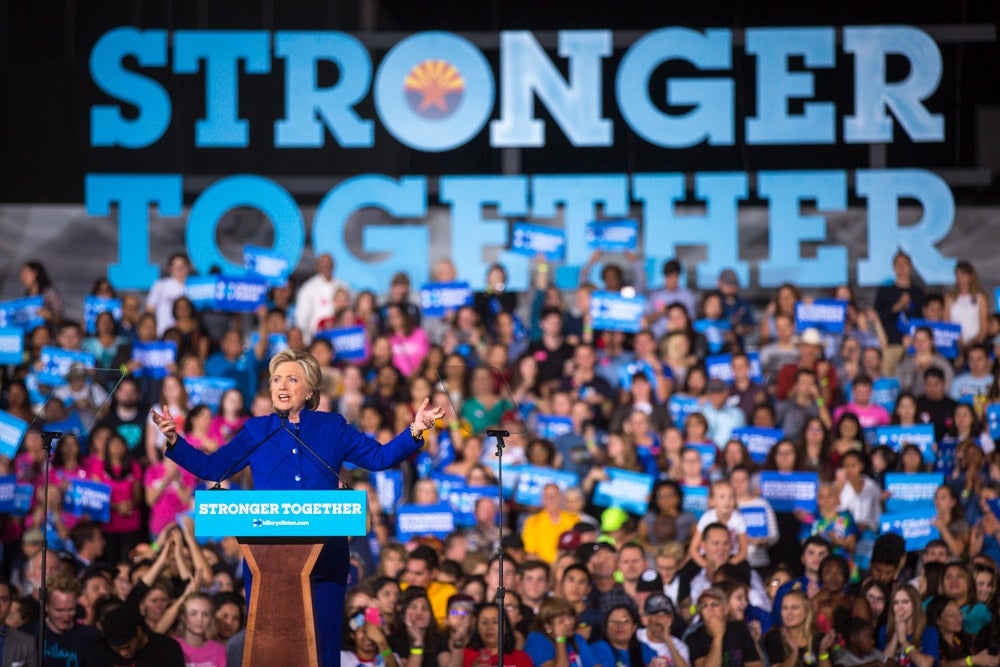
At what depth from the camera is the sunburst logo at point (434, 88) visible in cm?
1495

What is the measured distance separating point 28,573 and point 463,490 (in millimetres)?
2736

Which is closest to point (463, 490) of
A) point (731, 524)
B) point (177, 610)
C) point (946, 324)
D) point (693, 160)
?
point (731, 524)

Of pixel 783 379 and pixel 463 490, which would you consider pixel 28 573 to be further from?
pixel 783 379

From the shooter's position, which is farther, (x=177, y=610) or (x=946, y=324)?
(x=946, y=324)

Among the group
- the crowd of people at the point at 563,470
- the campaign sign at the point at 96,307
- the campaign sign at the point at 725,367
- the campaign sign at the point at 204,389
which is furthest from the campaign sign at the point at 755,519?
the campaign sign at the point at 96,307

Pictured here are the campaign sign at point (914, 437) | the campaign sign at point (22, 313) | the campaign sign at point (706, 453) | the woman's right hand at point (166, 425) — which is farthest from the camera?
the campaign sign at point (22, 313)

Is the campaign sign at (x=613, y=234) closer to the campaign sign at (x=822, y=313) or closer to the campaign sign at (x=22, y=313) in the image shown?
the campaign sign at (x=822, y=313)

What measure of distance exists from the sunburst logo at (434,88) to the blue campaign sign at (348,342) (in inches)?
136

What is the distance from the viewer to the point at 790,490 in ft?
33.4

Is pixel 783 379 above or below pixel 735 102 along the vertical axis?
below

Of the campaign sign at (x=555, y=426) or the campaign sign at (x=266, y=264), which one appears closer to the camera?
the campaign sign at (x=555, y=426)

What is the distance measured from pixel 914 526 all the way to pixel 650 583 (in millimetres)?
1895

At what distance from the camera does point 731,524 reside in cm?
974

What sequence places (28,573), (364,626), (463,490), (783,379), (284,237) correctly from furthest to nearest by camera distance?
(284,237) < (783,379) < (463,490) < (28,573) < (364,626)
